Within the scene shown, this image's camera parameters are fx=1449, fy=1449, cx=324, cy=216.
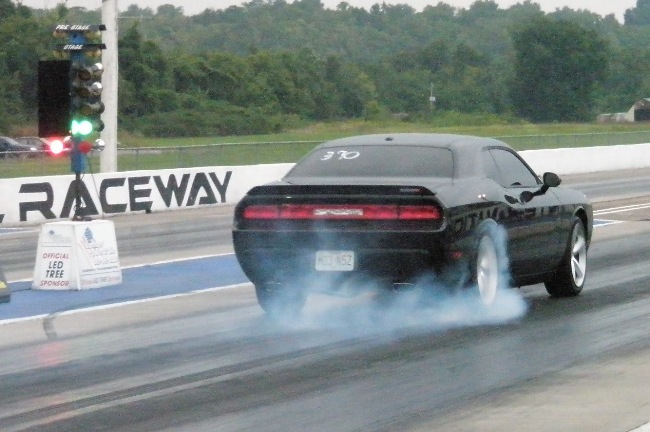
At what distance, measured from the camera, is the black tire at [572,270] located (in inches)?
544

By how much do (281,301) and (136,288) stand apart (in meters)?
3.11

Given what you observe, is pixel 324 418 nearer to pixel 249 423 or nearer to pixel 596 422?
pixel 249 423

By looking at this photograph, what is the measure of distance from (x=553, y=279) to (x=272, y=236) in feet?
11.0

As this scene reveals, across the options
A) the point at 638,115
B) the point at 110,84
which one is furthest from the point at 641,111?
the point at 110,84

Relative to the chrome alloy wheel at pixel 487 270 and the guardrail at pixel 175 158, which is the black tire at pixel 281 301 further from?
the guardrail at pixel 175 158

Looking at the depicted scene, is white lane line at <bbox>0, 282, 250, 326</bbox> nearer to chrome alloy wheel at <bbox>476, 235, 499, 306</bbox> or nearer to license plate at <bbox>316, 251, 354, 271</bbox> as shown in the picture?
license plate at <bbox>316, 251, 354, 271</bbox>

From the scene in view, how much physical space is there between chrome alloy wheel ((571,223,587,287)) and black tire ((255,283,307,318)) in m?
2.85

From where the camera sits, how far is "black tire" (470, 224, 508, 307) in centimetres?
1213

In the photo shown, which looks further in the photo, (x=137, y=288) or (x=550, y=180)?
(x=137, y=288)

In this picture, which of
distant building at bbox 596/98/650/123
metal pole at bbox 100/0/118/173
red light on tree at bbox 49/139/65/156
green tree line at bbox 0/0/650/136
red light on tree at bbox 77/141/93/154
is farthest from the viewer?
distant building at bbox 596/98/650/123

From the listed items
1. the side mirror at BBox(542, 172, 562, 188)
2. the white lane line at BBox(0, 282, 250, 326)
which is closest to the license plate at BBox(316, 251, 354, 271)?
the side mirror at BBox(542, 172, 562, 188)

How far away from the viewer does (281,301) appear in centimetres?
1263

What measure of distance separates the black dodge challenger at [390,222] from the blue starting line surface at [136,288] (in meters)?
2.25

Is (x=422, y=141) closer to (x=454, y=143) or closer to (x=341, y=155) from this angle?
(x=454, y=143)
